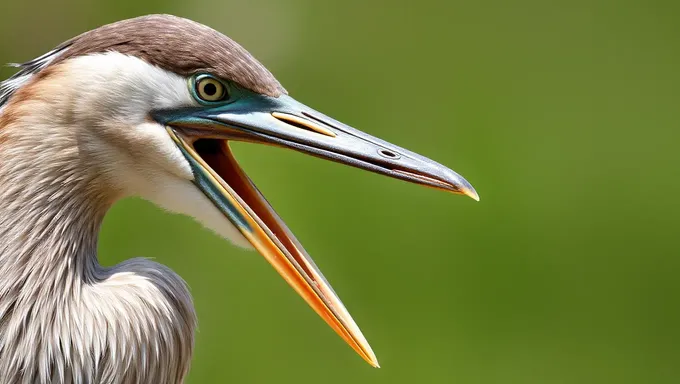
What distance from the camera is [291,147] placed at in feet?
3.52

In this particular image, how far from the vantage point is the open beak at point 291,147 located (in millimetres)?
1058

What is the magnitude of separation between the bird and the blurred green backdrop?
1.37 meters

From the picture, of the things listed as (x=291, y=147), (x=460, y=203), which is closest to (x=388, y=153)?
(x=291, y=147)

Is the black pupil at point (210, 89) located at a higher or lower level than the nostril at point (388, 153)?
lower

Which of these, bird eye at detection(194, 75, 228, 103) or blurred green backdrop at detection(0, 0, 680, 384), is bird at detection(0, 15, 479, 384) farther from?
blurred green backdrop at detection(0, 0, 680, 384)

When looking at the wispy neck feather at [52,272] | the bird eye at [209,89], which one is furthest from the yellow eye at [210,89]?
the wispy neck feather at [52,272]

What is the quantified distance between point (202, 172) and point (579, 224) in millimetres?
1963

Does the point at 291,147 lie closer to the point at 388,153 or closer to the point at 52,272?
the point at 388,153

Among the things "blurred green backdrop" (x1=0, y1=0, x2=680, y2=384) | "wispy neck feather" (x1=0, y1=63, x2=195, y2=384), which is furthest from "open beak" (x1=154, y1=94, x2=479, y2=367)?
"blurred green backdrop" (x1=0, y1=0, x2=680, y2=384)

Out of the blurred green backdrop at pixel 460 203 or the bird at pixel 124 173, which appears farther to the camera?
the blurred green backdrop at pixel 460 203

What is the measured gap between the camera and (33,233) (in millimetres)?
1028

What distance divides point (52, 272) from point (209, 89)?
23 centimetres

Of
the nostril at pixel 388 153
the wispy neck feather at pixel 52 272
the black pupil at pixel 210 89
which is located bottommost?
the wispy neck feather at pixel 52 272

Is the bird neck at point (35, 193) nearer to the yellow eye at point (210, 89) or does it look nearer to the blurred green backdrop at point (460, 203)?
the yellow eye at point (210, 89)
